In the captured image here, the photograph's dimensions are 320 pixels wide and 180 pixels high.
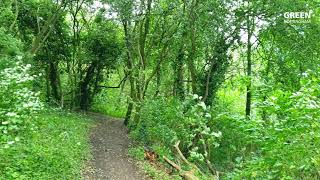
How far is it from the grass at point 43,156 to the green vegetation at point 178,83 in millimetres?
45

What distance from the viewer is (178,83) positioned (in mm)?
21188

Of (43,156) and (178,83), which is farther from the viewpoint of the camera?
(178,83)

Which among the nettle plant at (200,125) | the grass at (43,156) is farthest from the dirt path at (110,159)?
the nettle plant at (200,125)

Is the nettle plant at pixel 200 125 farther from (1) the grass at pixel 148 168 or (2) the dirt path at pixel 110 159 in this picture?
(2) the dirt path at pixel 110 159

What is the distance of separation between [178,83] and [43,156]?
11.8m

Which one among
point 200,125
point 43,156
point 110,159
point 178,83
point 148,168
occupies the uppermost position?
point 178,83

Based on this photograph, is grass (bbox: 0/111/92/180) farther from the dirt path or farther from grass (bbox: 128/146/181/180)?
grass (bbox: 128/146/181/180)

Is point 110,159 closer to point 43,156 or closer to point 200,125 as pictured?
point 43,156

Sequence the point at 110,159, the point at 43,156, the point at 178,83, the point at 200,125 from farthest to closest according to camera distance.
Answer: the point at 178,83 → the point at 110,159 → the point at 43,156 → the point at 200,125

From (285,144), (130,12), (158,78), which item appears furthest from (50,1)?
(285,144)

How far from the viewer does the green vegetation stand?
598 centimetres

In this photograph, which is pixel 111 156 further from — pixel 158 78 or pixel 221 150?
pixel 158 78

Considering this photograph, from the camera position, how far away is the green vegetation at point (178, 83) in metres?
5.98

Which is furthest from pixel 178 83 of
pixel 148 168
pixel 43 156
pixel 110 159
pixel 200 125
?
pixel 200 125
